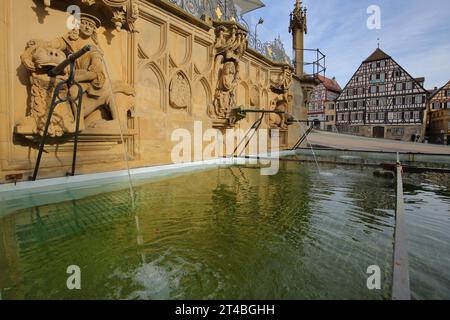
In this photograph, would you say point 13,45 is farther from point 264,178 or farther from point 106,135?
point 264,178

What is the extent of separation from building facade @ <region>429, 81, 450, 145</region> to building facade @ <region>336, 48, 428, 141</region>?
142 inches

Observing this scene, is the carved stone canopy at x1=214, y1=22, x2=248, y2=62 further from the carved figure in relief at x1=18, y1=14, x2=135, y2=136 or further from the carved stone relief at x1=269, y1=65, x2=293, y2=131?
the carved stone relief at x1=269, y1=65, x2=293, y2=131

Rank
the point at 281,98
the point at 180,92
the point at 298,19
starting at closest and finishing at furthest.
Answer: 1. the point at 180,92
2. the point at 281,98
3. the point at 298,19

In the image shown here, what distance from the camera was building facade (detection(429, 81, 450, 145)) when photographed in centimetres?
→ 4003

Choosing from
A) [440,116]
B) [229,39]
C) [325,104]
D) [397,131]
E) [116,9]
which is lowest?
[397,131]

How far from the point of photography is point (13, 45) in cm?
450

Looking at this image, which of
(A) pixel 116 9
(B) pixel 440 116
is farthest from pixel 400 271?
(B) pixel 440 116

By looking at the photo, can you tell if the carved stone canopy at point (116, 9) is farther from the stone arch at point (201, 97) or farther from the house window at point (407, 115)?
the house window at point (407, 115)

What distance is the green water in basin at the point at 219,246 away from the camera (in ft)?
5.92

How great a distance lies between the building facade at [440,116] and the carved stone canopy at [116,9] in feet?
152

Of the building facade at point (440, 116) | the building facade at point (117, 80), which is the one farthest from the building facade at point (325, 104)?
the building facade at point (117, 80)

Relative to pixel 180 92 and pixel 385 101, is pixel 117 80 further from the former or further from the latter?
pixel 385 101

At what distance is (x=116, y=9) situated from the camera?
5637mm

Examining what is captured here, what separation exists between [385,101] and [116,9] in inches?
1609
